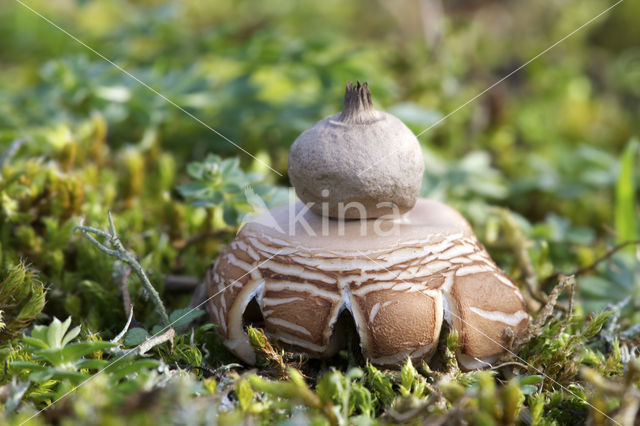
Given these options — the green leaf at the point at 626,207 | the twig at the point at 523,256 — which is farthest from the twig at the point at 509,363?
the green leaf at the point at 626,207

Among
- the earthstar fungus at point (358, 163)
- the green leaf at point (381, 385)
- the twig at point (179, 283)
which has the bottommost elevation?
the twig at point (179, 283)

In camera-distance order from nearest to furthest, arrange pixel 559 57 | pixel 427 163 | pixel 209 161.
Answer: pixel 209 161, pixel 427 163, pixel 559 57

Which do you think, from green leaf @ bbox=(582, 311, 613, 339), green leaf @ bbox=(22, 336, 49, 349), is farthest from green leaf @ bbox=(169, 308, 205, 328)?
green leaf @ bbox=(582, 311, 613, 339)

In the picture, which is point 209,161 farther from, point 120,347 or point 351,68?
point 351,68

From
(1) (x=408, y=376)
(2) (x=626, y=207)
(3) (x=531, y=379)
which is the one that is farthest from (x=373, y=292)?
(2) (x=626, y=207)

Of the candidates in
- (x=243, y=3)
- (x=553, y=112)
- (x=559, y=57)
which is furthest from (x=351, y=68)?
(x=243, y=3)

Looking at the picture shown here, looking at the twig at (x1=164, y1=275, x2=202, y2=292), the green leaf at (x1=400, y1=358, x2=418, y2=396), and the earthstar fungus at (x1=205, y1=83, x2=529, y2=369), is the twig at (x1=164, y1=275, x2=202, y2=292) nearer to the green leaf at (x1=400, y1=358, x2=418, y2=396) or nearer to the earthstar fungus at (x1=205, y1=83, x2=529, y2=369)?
the earthstar fungus at (x1=205, y1=83, x2=529, y2=369)

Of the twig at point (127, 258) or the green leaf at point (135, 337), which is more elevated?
the twig at point (127, 258)

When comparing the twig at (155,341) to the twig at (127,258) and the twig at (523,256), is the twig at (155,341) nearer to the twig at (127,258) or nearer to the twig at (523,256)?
the twig at (127,258)

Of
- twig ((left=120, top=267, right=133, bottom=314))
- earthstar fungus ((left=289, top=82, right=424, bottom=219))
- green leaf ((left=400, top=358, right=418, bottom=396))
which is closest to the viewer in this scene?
green leaf ((left=400, top=358, right=418, bottom=396))
